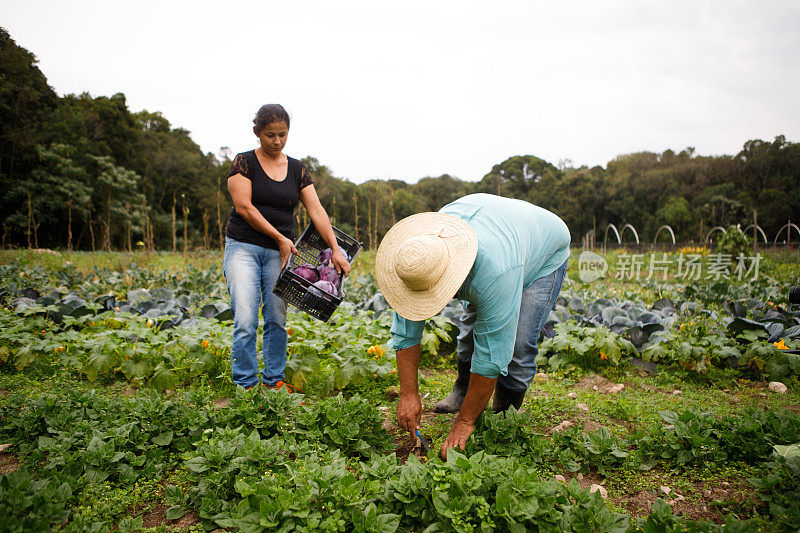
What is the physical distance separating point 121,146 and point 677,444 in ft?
106

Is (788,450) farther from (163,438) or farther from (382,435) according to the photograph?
(163,438)

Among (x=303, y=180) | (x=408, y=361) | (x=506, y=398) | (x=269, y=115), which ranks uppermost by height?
(x=269, y=115)

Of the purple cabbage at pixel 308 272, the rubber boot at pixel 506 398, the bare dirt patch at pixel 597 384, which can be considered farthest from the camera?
the bare dirt patch at pixel 597 384

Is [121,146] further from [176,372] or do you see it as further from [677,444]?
[677,444]

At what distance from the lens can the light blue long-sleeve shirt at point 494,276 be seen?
1.83m

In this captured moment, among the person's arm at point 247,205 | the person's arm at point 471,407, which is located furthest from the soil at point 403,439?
the person's arm at point 247,205

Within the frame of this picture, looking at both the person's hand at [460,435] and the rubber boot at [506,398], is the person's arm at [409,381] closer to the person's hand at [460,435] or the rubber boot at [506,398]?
the person's hand at [460,435]

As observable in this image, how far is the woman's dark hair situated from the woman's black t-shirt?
0.20 m

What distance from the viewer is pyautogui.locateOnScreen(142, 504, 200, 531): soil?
1.84 m

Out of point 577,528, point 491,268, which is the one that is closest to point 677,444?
point 577,528

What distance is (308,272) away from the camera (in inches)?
122

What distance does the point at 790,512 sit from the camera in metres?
1.61

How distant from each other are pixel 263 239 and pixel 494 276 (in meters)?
1.77

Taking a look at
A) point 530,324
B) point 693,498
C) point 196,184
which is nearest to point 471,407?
point 530,324
